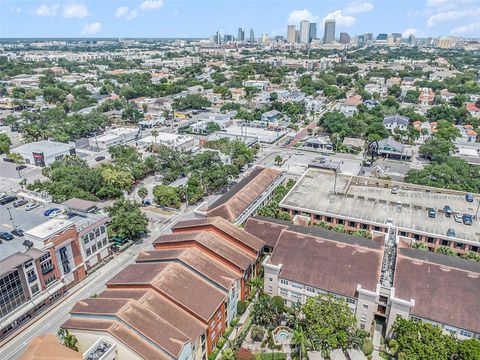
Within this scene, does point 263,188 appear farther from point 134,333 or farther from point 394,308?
point 134,333

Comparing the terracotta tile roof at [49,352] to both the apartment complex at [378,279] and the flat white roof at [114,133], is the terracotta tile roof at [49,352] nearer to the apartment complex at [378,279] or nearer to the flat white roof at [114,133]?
the apartment complex at [378,279]

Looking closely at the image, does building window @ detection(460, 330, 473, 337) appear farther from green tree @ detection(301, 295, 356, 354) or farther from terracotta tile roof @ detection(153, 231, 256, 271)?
terracotta tile roof @ detection(153, 231, 256, 271)

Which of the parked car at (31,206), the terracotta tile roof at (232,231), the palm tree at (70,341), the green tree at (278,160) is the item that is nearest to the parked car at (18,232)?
the parked car at (31,206)

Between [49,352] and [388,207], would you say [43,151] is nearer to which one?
[49,352]

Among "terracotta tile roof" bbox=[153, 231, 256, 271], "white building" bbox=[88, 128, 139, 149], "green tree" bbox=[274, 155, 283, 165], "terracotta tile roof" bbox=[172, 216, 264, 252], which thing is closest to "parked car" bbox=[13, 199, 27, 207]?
"terracotta tile roof" bbox=[153, 231, 256, 271]

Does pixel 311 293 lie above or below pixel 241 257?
below

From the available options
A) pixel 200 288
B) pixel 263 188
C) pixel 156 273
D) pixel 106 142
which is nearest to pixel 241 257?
pixel 200 288

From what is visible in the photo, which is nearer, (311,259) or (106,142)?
(311,259)

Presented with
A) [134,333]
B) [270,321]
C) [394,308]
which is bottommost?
[270,321]
